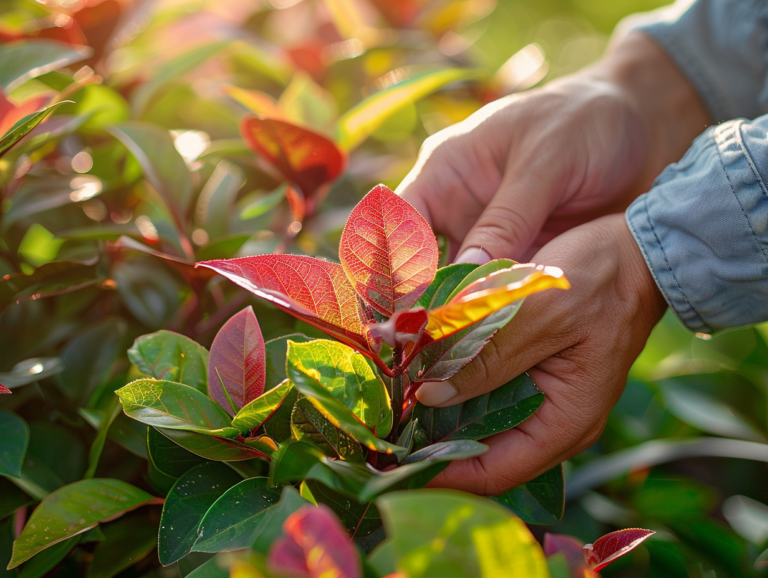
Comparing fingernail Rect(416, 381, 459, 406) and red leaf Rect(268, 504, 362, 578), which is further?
fingernail Rect(416, 381, 459, 406)

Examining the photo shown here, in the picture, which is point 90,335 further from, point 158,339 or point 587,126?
point 587,126

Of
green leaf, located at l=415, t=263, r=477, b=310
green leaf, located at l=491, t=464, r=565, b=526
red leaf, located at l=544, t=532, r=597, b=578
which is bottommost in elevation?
green leaf, located at l=491, t=464, r=565, b=526

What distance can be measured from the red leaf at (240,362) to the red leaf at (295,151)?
1.31ft

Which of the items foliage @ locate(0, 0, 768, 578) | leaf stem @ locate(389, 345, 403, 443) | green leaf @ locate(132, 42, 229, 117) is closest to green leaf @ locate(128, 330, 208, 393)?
foliage @ locate(0, 0, 768, 578)

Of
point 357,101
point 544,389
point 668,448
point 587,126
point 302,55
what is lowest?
point 668,448

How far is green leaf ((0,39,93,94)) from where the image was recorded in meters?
0.86

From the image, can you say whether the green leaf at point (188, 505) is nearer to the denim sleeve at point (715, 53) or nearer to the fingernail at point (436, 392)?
the fingernail at point (436, 392)

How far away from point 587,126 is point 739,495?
797 mm

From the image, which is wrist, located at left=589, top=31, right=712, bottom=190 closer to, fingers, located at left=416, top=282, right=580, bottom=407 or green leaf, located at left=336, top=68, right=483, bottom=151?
green leaf, located at left=336, top=68, right=483, bottom=151

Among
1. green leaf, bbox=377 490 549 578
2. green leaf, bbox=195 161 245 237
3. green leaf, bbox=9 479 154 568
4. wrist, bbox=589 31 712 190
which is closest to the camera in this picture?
green leaf, bbox=377 490 549 578

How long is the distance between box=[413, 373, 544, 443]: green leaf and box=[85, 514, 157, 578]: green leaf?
0.37 meters

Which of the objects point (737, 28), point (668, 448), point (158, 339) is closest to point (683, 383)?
point (668, 448)

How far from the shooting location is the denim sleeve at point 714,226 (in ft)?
2.57

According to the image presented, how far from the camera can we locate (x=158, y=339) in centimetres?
65
